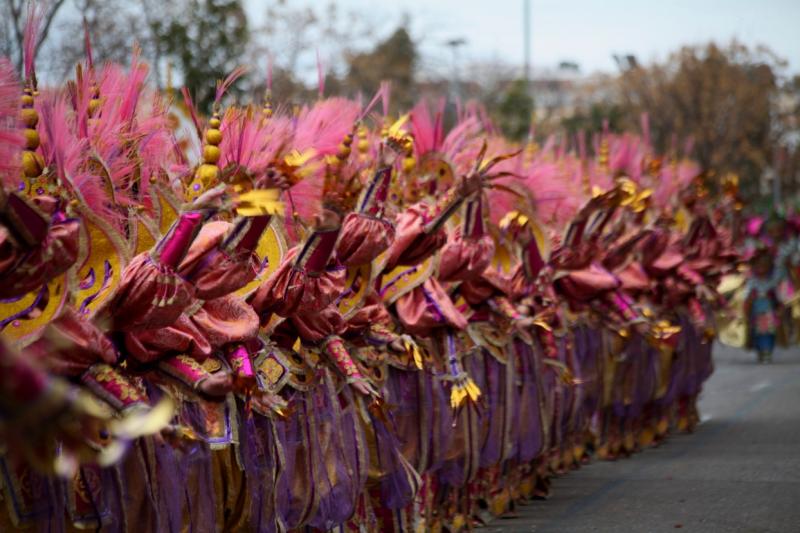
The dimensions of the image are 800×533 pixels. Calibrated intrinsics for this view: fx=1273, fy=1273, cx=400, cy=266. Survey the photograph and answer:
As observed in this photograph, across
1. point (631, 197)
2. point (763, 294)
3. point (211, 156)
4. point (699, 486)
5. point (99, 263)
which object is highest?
point (211, 156)

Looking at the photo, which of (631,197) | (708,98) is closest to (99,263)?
(631,197)

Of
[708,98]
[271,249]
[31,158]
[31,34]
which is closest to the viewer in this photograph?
[31,158]

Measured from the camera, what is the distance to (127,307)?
3.98 m

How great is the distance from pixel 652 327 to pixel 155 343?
5312 millimetres

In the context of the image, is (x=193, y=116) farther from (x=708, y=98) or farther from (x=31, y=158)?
(x=708, y=98)

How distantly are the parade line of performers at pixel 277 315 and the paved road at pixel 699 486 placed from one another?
36 centimetres

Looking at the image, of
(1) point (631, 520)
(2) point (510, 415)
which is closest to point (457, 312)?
(2) point (510, 415)

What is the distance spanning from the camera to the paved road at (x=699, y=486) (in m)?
7.16

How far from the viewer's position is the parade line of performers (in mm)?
3807

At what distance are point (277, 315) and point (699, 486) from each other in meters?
4.24

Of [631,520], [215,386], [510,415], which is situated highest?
[215,386]

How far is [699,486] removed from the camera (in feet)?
27.5

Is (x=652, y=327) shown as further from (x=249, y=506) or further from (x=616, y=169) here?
(x=249, y=506)

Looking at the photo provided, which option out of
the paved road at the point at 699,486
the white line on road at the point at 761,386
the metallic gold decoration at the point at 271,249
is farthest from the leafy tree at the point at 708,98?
the metallic gold decoration at the point at 271,249
